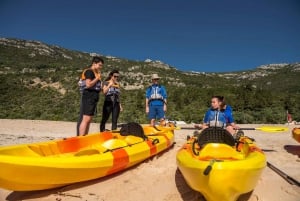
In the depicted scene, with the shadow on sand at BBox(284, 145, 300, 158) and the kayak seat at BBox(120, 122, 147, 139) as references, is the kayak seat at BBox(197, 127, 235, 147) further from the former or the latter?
the shadow on sand at BBox(284, 145, 300, 158)

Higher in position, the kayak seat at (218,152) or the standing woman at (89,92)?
the standing woman at (89,92)

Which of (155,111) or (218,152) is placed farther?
(155,111)

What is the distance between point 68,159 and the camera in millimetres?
4801

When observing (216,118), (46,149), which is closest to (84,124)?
(46,149)

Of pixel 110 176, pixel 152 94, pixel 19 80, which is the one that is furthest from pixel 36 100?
pixel 110 176

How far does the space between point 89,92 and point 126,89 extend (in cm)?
3590

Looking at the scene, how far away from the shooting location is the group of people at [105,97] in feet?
23.2

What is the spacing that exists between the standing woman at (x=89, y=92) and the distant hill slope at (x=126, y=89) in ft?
38.3

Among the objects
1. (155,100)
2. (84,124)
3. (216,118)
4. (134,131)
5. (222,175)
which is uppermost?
(155,100)

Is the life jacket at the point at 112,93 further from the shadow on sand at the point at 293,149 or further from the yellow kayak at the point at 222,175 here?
the shadow on sand at the point at 293,149

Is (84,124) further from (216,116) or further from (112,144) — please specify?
(216,116)

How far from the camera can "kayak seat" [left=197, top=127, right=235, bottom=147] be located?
5.58m

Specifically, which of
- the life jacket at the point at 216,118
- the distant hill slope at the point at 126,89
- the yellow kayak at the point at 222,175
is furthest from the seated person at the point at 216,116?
the distant hill slope at the point at 126,89

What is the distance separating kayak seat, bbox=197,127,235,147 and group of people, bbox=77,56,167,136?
261 centimetres
